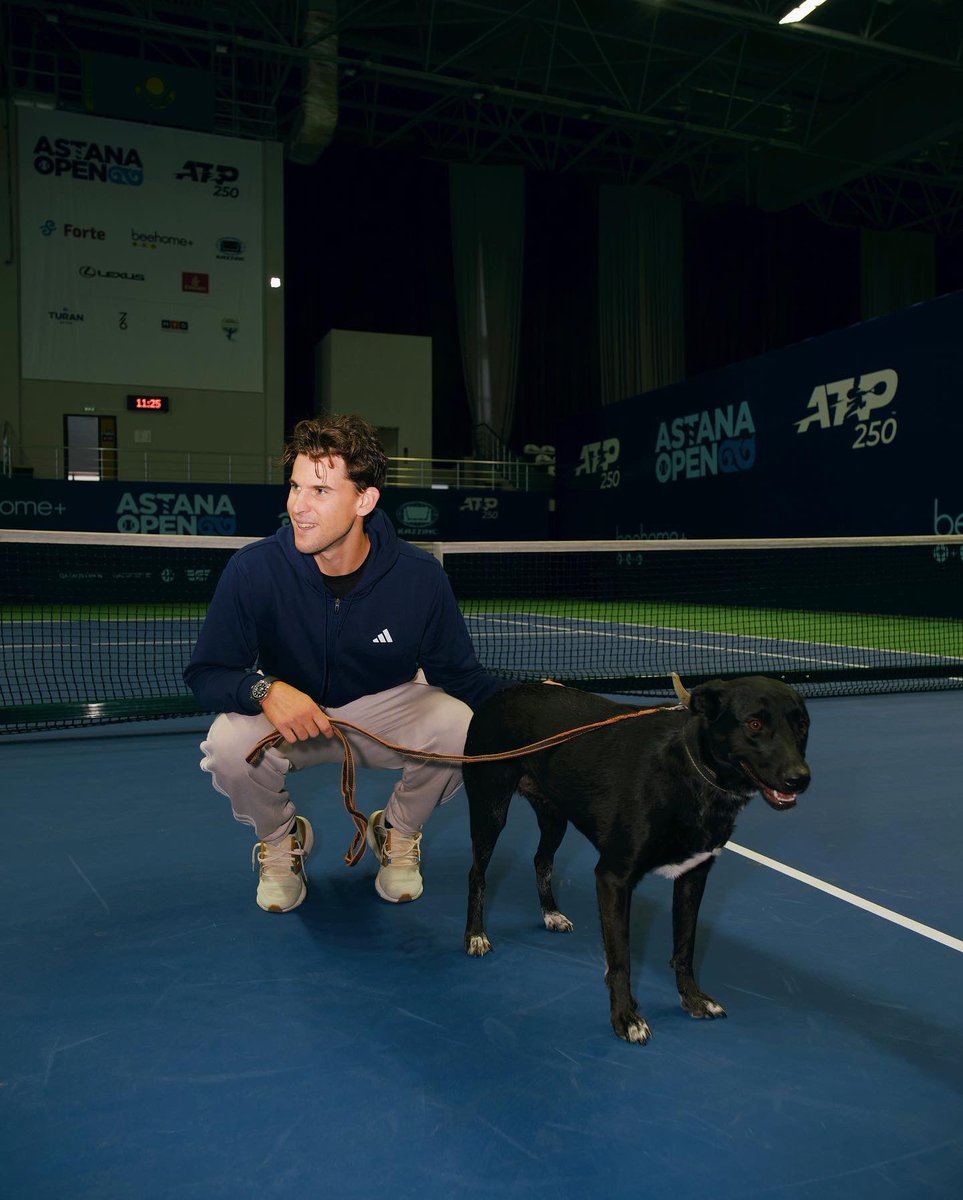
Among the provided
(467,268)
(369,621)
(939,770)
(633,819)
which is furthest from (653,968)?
(467,268)

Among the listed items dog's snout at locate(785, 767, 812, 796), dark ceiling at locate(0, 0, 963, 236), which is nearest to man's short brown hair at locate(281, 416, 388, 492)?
dog's snout at locate(785, 767, 812, 796)

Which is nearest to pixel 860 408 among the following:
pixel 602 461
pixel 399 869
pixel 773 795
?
pixel 602 461

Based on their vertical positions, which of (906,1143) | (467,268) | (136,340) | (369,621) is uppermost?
(467,268)

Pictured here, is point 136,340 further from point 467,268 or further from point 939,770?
point 939,770

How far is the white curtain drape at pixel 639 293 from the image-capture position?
2306cm

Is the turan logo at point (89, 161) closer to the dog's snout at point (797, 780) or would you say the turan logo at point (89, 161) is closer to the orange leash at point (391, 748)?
the orange leash at point (391, 748)

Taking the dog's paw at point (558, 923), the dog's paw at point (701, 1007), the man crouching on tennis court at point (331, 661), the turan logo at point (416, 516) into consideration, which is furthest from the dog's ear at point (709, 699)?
the turan logo at point (416, 516)

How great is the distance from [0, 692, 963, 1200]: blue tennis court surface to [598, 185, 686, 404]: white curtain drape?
68.0 ft

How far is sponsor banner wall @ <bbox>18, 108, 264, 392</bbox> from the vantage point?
1839cm

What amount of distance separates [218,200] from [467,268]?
5.66m

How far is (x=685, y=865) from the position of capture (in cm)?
223

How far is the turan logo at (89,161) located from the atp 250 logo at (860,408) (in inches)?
541

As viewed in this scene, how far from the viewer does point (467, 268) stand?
22203mm

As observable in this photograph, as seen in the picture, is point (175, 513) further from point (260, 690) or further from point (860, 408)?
point (260, 690)
